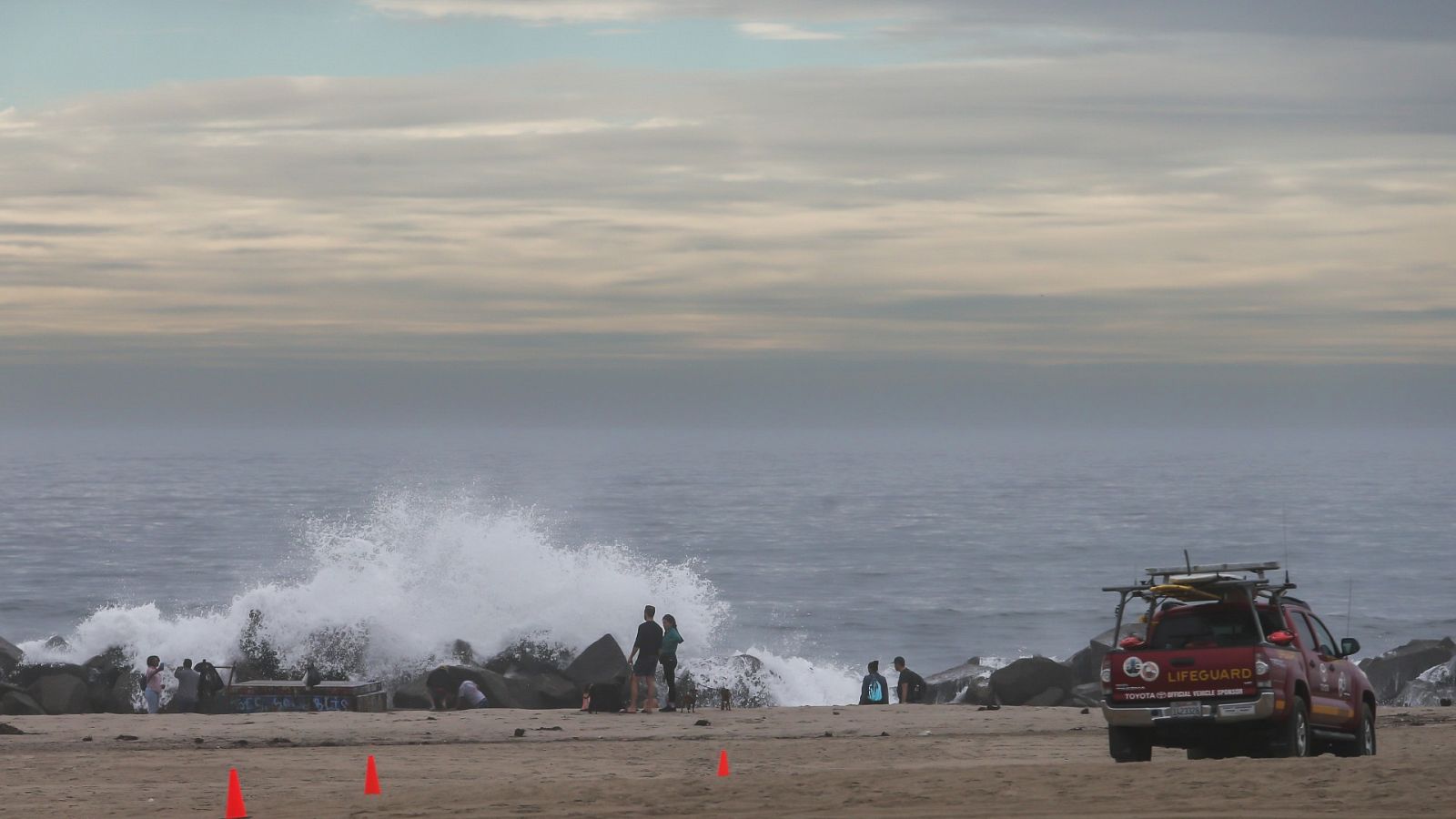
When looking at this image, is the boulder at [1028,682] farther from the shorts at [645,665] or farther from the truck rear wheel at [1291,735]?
the truck rear wheel at [1291,735]

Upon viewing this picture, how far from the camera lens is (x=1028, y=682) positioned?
2347 centimetres

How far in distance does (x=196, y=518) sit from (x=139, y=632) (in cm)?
5227

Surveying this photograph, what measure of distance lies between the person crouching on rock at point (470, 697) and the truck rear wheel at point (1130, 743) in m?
11.0

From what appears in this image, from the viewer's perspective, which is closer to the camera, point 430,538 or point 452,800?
point 452,800

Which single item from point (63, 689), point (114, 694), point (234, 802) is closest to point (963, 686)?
point (114, 694)

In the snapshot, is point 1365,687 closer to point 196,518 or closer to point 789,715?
point 789,715

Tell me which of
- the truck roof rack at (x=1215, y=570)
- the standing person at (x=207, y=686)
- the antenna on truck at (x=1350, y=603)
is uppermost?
the antenna on truck at (x=1350, y=603)

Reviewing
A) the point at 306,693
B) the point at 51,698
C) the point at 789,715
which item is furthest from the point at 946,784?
the point at 51,698

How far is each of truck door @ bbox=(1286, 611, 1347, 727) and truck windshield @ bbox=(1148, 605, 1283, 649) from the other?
1.60 ft

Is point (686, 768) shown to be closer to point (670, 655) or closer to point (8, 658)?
point (670, 655)

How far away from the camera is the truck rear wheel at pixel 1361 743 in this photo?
14.7 m

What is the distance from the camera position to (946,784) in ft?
39.6

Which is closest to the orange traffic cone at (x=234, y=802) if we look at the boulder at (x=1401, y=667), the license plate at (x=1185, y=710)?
the license plate at (x=1185, y=710)

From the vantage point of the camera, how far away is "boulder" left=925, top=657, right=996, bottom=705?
78.7ft
